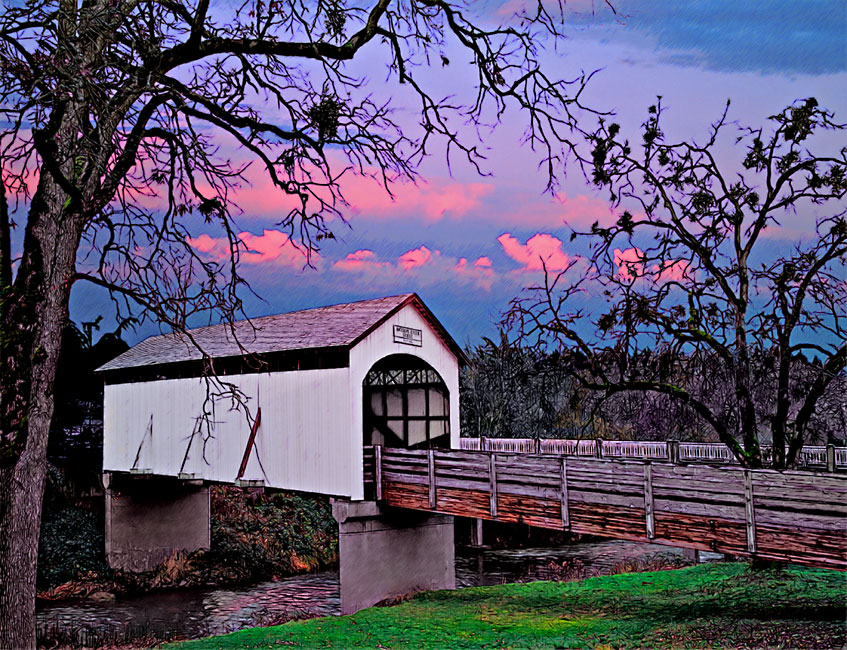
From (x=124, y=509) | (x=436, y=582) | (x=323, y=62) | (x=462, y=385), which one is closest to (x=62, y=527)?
(x=124, y=509)

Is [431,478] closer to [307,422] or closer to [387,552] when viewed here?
[387,552]

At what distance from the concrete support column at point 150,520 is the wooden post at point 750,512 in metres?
20.1

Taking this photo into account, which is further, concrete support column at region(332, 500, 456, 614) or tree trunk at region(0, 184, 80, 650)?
concrete support column at region(332, 500, 456, 614)

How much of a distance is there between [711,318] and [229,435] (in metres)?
12.3

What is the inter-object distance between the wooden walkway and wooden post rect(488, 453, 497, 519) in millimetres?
19

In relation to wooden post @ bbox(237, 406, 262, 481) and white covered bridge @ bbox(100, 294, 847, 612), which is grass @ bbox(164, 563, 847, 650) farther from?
wooden post @ bbox(237, 406, 262, 481)

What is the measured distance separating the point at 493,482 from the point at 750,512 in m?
5.36

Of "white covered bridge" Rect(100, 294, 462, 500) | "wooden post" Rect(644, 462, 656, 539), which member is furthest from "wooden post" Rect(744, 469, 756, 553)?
"white covered bridge" Rect(100, 294, 462, 500)

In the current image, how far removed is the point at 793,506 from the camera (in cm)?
1091

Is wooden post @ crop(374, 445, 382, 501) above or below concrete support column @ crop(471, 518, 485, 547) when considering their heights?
above

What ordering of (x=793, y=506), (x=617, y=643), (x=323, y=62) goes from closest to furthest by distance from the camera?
1. (x=323, y=62)
2. (x=793, y=506)
3. (x=617, y=643)

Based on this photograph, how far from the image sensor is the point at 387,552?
59.7 ft

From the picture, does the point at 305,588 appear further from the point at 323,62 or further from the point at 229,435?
the point at 323,62

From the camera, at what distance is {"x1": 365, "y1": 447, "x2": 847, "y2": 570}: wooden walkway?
10.7m
